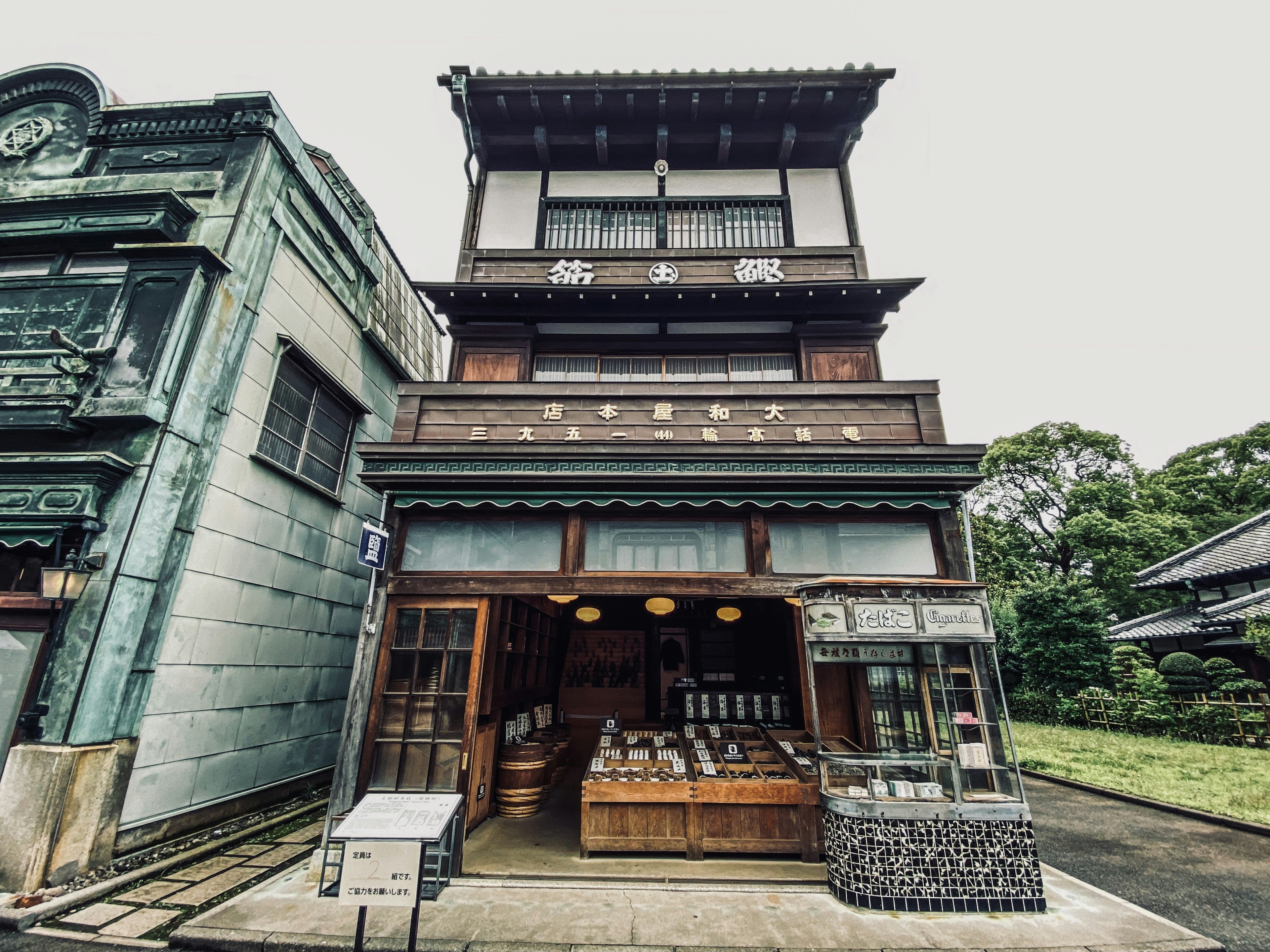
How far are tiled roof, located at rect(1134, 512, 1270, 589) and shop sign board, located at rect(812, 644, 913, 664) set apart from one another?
2403 cm

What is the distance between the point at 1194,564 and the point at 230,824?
117 feet

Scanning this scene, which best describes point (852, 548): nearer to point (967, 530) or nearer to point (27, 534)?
point (967, 530)

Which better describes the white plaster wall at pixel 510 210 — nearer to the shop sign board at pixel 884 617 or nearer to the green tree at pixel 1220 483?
the shop sign board at pixel 884 617

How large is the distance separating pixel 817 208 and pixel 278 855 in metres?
15.4

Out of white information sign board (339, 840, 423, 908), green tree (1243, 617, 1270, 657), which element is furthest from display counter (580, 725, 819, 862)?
green tree (1243, 617, 1270, 657)

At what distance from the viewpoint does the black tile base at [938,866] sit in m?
6.25

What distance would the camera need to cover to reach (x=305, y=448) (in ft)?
37.5

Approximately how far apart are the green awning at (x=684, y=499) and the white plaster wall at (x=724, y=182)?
313 inches

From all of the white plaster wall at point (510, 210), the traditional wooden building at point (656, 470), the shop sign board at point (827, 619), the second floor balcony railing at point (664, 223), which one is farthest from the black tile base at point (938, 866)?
the white plaster wall at point (510, 210)

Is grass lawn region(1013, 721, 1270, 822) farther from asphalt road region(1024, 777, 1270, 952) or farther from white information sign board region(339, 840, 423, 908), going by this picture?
white information sign board region(339, 840, 423, 908)

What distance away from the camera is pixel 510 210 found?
490 inches

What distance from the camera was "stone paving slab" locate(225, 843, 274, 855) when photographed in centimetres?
781

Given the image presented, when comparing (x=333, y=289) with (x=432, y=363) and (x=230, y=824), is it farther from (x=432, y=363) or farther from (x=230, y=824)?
(x=230, y=824)

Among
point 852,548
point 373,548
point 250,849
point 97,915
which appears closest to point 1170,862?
point 852,548
